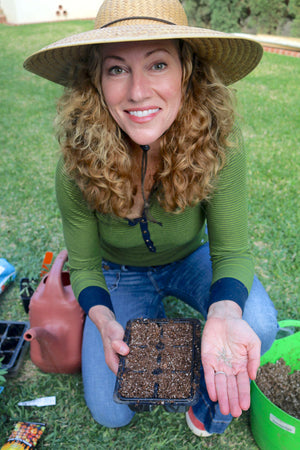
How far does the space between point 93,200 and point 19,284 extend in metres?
1.23

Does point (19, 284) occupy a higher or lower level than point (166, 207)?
lower

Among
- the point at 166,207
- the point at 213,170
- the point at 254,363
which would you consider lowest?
the point at 254,363

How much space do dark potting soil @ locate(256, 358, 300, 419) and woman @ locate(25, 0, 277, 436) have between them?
7.3 inches

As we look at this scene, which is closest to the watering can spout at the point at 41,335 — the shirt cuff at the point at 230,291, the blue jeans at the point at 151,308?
the blue jeans at the point at 151,308

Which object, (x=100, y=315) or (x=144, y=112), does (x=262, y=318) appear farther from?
(x=144, y=112)

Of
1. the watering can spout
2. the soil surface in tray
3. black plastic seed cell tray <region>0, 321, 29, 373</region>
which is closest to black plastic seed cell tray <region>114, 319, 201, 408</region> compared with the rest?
the soil surface in tray

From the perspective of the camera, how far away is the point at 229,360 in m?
1.36

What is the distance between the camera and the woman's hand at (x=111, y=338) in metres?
1.47

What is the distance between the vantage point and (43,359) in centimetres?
193

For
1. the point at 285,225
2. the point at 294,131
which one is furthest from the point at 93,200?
the point at 294,131

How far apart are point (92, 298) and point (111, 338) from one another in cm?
21

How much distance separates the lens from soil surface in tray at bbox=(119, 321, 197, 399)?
1.43m

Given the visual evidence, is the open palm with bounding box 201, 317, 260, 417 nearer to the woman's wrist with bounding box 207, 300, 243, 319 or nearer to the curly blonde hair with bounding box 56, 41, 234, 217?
the woman's wrist with bounding box 207, 300, 243, 319

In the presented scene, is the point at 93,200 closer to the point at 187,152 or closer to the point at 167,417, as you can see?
the point at 187,152
